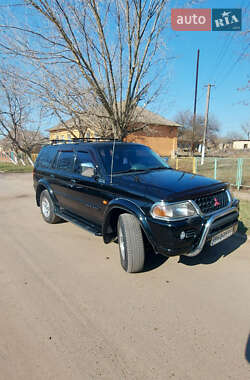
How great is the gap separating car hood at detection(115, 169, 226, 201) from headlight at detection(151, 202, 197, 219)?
9 cm

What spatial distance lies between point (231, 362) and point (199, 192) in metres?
1.73

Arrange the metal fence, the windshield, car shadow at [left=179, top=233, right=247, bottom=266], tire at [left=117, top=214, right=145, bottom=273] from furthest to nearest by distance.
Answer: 1. the metal fence
2. the windshield
3. car shadow at [left=179, top=233, right=247, bottom=266]
4. tire at [left=117, top=214, right=145, bottom=273]

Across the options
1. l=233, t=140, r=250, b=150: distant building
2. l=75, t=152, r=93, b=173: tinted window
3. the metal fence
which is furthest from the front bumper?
l=233, t=140, r=250, b=150: distant building

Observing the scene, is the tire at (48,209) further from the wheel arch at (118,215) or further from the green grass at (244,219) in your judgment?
the green grass at (244,219)

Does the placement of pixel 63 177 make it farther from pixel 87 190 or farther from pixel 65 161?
pixel 87 190

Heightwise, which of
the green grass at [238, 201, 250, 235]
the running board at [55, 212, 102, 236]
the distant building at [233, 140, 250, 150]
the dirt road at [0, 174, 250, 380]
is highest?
the distant building at [233, 140, 250, 150]

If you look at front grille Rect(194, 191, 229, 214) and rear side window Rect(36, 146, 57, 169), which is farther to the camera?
rear side window Rect(36, 146, 57, 169)

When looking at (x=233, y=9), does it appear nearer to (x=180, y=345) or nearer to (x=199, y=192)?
(x=199, y=192)

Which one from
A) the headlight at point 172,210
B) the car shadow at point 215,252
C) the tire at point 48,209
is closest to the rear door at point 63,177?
the tire at point 48,209

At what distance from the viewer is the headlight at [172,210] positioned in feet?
8.95

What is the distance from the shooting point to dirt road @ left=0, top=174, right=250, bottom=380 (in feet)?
6.19

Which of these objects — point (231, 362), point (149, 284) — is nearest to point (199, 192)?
point (149, 284)

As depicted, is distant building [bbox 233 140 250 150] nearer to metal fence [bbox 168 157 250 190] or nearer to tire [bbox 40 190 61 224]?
metal fence [bbox 168 157 250 190]

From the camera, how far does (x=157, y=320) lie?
2.38 metres
